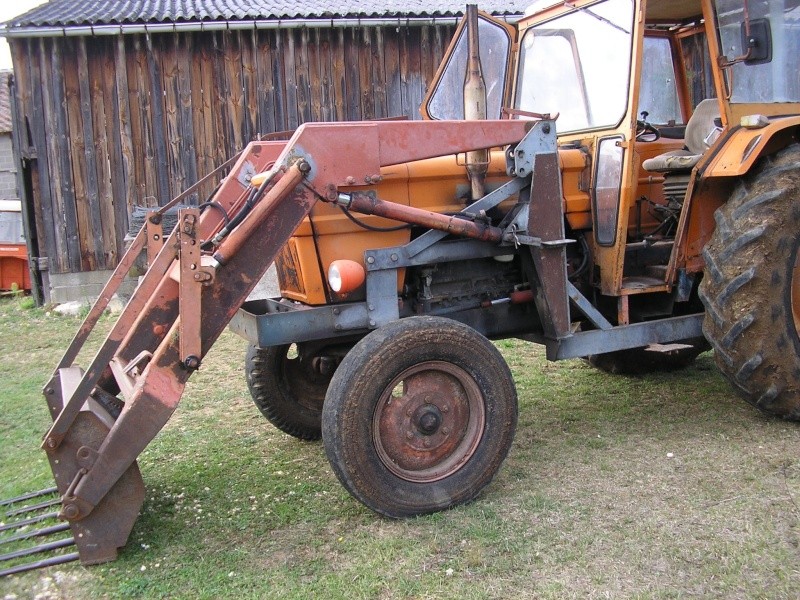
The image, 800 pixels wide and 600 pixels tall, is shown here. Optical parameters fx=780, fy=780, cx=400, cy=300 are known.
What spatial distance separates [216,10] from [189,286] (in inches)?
325

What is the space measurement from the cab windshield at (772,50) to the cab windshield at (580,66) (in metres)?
0.58

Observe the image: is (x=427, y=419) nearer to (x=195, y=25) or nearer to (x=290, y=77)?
(x=290, y=77)

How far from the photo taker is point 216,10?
1041 cm

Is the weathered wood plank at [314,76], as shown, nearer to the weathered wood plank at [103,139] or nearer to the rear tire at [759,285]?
the weathered wood plank at [103,139]

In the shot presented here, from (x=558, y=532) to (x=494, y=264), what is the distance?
158cm

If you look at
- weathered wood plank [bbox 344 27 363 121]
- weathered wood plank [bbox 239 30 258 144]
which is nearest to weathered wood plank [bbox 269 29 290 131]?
weathered wood plank [bbox 239 30 258 144]

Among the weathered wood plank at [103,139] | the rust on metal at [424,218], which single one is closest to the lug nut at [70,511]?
the rust on metal at [424,218]

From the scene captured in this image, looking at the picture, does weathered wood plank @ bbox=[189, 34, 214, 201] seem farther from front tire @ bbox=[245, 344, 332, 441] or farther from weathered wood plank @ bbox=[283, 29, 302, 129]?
front tire @ bbox=[245, 344, 332, 441]

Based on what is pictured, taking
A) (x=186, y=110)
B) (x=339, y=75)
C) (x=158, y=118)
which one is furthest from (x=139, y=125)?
(x=339, y=75)

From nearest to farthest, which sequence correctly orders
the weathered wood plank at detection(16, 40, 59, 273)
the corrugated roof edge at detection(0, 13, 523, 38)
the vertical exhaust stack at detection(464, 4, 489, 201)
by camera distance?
the vertical exhaust stack at detection(464, 4, 489, 201) → the corrugated roof edge at detection(0, 13, 523, 38) → the weathered wood plank at detection(16, 40, 59, 273)

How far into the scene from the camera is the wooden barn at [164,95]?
10.0 m

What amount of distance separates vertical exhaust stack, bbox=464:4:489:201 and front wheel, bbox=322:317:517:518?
2.98 feet

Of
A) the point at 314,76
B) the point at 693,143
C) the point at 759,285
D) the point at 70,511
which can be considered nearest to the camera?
the point at 70,511

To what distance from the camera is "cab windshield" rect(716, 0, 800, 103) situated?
441 cm
